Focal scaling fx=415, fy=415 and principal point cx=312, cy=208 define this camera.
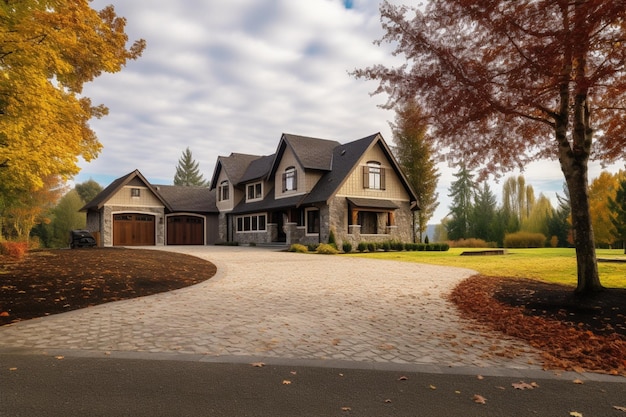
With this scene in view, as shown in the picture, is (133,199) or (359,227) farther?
(133,199)

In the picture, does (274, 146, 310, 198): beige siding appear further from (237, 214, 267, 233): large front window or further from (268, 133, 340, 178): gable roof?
(237, 214, 267, 233): large front window

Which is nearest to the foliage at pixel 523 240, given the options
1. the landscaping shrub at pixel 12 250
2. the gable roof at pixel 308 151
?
the gable roof at pixel 308 151

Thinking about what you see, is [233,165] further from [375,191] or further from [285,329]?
[285,329]

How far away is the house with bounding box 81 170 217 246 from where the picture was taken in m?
33.4

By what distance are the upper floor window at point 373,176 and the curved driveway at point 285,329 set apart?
1904cm

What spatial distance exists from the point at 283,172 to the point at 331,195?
6664mm

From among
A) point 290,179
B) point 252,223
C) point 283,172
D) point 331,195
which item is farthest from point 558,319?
point 252,223

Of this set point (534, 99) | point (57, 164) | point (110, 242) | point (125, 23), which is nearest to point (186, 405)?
point (534, 99)

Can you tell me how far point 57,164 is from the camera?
10.6 m

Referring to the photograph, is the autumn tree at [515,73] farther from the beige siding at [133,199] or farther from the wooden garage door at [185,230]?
the wooden garage door at [185,230]

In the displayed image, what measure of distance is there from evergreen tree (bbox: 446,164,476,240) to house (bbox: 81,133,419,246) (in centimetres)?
2573

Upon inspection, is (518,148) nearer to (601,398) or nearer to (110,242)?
(601,398)

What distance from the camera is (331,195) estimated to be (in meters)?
26.0

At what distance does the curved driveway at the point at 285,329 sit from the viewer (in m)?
5.04
